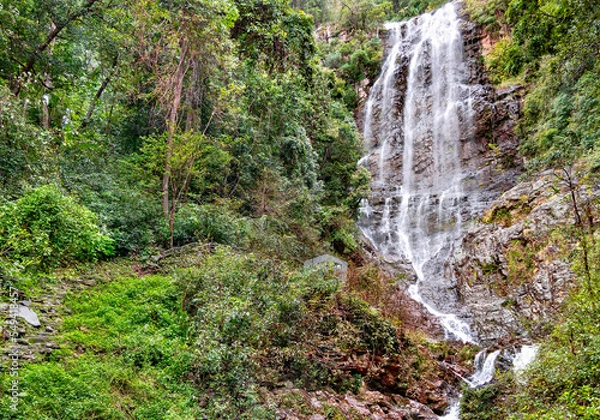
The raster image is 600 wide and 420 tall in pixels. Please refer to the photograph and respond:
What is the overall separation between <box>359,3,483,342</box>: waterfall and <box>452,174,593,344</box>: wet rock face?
1024 mm

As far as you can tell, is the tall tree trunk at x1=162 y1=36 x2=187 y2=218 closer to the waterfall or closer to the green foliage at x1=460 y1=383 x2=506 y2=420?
the green foliage at x1=460 y1=383 x2=506 y2=420

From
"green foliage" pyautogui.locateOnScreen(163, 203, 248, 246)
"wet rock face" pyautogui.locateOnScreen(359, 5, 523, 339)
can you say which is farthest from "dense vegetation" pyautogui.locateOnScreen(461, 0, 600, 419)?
"green foliage" pyautogui.locateOnScreen(163, 203, 248, 246)

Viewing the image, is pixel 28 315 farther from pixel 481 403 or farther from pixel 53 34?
pixel 481 403

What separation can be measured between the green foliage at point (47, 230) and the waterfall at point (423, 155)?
460 inches

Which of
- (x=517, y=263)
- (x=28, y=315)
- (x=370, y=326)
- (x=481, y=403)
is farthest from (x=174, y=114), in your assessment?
(x=517, y=263)

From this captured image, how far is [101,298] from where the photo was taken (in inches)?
239

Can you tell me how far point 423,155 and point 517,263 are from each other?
11990 mm

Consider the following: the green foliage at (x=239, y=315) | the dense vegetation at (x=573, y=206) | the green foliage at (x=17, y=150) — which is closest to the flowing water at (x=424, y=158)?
the dense vegetation at (x=573, y=206)

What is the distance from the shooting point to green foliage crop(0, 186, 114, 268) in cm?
512

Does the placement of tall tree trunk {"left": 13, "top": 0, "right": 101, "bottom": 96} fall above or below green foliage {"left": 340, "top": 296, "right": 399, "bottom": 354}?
above

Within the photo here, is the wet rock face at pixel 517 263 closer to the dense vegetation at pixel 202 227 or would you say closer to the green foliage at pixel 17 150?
the dense vegetation at pixel 202 227

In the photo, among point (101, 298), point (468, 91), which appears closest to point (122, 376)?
point (101, 298)

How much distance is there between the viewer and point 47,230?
571cm

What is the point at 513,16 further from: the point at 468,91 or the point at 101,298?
the point at 468,91
